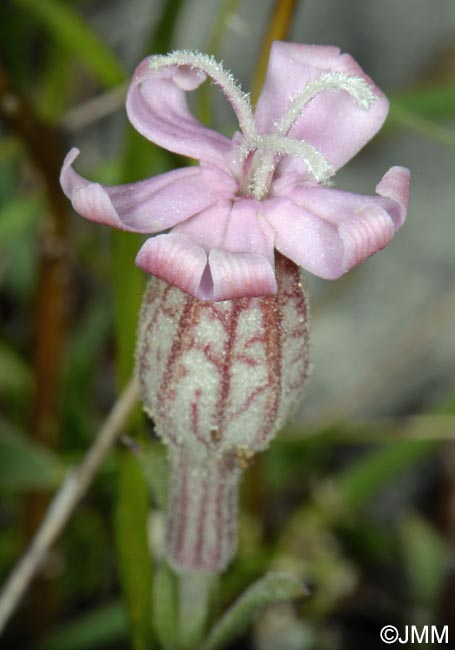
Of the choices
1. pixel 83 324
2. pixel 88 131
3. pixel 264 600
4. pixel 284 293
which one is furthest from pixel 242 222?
pixel 88 131

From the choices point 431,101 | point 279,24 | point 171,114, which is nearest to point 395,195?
point 171,114

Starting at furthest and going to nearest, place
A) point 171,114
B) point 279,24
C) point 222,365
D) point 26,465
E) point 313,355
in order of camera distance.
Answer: point 313,355 → point 26,465 → point 279,24 → point 171,114 → point 222,365

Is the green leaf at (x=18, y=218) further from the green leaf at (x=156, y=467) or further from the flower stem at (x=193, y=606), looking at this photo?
the flower stem at (x=193, y=606)

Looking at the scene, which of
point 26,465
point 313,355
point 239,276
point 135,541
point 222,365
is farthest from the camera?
point 313,355

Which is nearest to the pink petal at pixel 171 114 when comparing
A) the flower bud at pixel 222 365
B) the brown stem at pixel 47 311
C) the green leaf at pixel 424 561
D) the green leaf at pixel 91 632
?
the flower bud at pixel 222 365

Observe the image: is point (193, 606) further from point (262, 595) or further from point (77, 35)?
point (77, 35)
